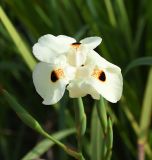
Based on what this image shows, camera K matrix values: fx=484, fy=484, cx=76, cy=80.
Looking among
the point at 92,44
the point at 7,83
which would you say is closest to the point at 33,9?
the point at 7,83

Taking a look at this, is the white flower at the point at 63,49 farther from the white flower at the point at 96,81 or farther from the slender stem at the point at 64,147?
the slender stem at the point at 64,147

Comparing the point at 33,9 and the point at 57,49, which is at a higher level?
the point at 57,49

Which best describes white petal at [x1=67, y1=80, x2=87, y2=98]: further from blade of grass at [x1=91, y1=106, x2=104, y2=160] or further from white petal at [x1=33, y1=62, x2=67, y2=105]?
blade of grass at [x1=91, y1=106, x2=104, y2=160]

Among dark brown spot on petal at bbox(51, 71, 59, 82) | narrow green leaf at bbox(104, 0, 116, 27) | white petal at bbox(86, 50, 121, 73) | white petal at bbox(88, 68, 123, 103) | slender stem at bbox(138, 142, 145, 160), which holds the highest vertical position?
dark brown spot on petal at bbox(51, 71, 59, 82)

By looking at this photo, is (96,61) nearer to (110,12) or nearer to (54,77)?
(54,77)

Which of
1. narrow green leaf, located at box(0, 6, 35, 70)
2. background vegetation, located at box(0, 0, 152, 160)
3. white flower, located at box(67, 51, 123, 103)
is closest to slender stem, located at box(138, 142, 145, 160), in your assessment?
background vegetation, located at box(0, 0, 152, 160)

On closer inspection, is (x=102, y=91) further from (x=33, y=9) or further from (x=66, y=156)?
(x=33, y=9)
